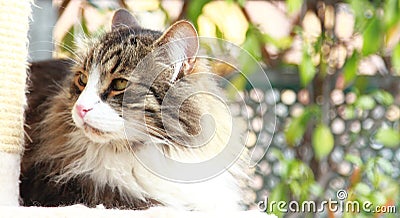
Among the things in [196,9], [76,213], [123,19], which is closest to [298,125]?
[196,9]

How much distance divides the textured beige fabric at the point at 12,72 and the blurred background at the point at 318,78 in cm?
43

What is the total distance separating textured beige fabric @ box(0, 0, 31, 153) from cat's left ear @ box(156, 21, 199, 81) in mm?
246

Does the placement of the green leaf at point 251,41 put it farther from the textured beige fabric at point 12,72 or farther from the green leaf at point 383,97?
the textured beige fabric at point 12,72

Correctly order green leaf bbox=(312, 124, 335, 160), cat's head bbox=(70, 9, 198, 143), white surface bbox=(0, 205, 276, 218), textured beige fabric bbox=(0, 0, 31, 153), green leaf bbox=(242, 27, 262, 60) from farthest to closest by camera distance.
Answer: green leaf bbox=(312, 124, 335, 160)
green leaf bbox=(242, 27, 262, 60)
textured beige fabric bbox=(0, 0, 31, 153)
cat's head bbox=(70, 9, 198, 143)
white surface bbox=(0, 205, 276, 218)

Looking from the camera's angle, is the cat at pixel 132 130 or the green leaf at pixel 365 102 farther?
the green leaf at pixel 365 102

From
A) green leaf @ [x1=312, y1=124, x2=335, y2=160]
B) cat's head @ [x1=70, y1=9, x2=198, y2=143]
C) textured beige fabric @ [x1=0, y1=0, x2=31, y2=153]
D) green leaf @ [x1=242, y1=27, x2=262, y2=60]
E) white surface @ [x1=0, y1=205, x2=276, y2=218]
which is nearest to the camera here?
white surface @ [x1=0, y1=205, x2=276, y2=218]

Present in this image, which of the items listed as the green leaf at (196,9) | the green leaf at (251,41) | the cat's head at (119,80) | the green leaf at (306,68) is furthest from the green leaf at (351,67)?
the cat's head at (119,80)

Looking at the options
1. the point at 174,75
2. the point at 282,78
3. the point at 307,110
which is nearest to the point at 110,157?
the point at 174,75

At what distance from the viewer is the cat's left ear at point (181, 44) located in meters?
0.73

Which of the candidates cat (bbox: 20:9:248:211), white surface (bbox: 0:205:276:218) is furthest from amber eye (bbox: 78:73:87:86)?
white surface (bbox: 0:205:276:218)

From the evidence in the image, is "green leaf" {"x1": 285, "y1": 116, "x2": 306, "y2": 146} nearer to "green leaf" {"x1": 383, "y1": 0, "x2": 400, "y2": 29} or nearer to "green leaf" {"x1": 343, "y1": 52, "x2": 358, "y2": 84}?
"green leaf" {"x1": 343, "y1": 52, "x2": 358, "y2": 84}

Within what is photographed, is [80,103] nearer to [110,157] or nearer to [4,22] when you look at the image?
[110,157]

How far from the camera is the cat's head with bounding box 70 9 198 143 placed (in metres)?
0.75

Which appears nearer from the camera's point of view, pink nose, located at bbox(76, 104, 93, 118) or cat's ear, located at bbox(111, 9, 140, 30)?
pink nose, located at bbox(76, 104, 93, 118)
